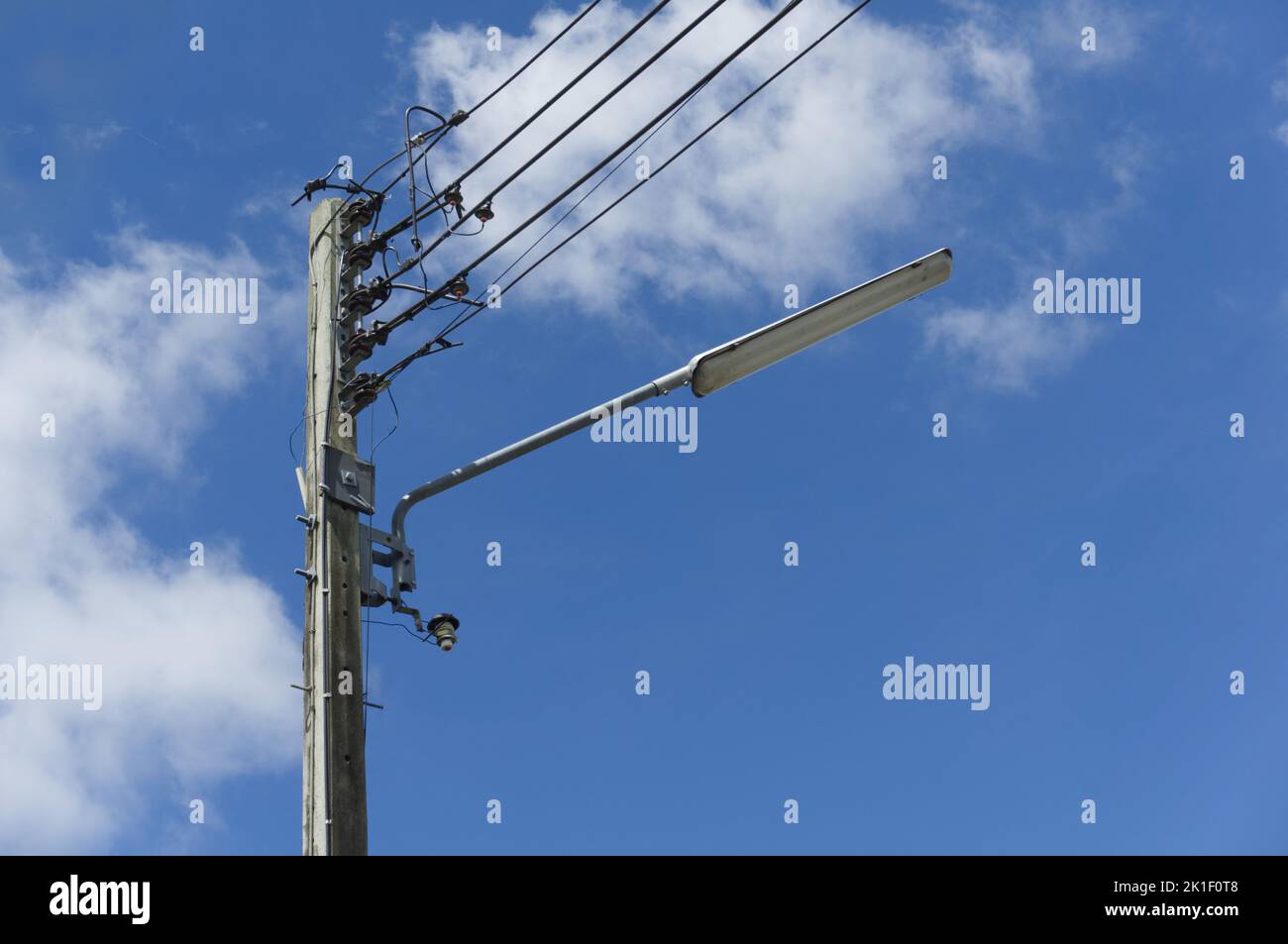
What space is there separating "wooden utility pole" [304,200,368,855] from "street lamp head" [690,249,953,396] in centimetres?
247

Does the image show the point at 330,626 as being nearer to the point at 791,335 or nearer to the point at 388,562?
the point at 388,562

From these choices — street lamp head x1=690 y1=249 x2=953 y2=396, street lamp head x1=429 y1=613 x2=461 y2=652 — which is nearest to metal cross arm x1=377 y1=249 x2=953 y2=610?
street lamp head x1=690 y1=249 x2=953 y2=396

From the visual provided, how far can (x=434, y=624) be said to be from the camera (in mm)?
10367

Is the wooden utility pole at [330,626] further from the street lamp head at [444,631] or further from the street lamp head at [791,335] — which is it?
the street lamp head at [791,335]

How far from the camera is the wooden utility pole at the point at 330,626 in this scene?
949 centimetres

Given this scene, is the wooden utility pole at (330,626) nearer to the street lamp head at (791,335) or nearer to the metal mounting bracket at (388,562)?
the metal mounting bracket at (388,562)

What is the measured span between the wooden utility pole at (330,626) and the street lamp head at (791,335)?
2472 millimetres

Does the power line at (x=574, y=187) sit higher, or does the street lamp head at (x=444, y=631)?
the power line at (x=574, y=187)

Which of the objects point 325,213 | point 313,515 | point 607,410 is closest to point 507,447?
point 607,410

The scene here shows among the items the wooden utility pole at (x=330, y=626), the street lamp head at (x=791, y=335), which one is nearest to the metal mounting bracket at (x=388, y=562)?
the wooden utility pole at (x=330, y=626)

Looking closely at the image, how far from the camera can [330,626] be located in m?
9.96

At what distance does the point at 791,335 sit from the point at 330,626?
3225 millimetres
